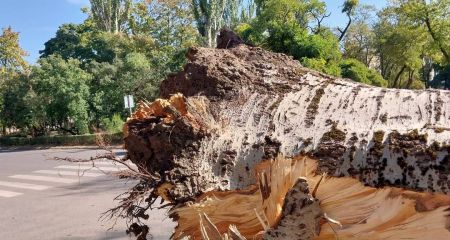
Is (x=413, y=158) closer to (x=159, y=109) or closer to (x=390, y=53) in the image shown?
(x=159, y=109)

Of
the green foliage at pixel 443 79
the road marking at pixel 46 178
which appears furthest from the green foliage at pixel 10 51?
the green foliage at pixel 443 79

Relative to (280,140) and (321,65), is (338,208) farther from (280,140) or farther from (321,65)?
(321,65)

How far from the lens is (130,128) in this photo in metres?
1.78

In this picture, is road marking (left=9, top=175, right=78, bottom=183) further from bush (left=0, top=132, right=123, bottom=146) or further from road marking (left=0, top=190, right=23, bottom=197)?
bush (left=0, top=132, right=123, bottom=146)

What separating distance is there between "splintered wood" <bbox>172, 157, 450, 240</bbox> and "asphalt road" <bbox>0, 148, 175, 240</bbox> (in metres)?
2.56

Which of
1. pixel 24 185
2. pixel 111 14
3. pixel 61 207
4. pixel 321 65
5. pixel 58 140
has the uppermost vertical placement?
pixel 111 14

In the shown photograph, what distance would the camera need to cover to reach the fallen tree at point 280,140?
131cm

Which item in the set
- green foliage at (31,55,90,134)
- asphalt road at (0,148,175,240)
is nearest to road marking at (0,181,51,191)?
asphalt road at (0,148,175,240)

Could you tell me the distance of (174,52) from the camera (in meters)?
25.0

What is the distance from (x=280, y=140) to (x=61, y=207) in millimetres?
7253

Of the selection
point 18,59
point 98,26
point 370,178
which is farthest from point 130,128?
point 98,26

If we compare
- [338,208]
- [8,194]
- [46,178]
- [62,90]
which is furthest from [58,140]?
[338,208]

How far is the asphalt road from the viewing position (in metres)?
6.26

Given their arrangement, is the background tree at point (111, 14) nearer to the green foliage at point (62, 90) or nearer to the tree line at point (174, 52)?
the tree line at point (174, 52)
